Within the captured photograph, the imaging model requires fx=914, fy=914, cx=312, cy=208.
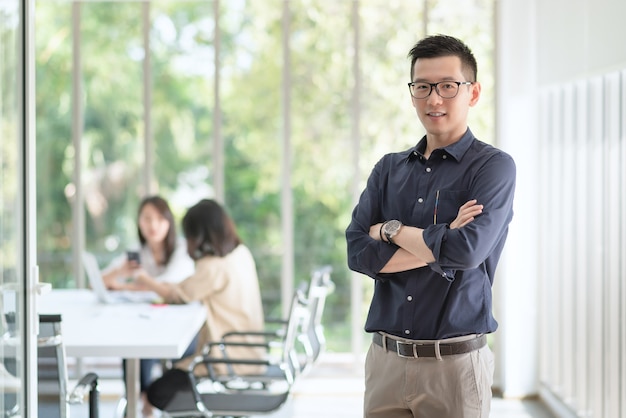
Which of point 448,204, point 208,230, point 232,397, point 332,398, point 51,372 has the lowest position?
→ point 332,398

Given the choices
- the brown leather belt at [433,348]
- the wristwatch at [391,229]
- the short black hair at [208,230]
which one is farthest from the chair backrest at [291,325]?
the brown leather belt at [433,348]

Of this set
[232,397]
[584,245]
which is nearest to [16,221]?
[232,397]

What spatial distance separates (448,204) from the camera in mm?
2520

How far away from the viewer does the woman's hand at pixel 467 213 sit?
2.43m

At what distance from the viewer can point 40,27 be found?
6.40 metres

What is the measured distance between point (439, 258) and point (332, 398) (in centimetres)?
398

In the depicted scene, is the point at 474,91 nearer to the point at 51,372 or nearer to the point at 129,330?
the point at 51,372

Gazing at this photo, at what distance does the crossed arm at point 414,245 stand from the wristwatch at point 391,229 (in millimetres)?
16

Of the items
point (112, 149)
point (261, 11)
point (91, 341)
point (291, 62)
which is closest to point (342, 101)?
point (291, 62)

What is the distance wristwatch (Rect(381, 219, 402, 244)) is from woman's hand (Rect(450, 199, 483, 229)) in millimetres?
160

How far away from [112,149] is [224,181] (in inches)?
32.2

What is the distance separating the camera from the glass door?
2.66 metres

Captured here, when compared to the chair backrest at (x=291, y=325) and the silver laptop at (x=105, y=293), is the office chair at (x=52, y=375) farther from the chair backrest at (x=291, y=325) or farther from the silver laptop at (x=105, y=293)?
the silver laptop at (x=105, y=293)

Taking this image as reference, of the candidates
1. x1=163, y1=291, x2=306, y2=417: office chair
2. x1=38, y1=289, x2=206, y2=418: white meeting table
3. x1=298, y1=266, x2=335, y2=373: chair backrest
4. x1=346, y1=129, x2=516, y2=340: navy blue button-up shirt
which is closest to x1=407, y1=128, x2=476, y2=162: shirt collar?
x1=346, y1=129, x2=516, y2=340: navy blue button-up shirt
